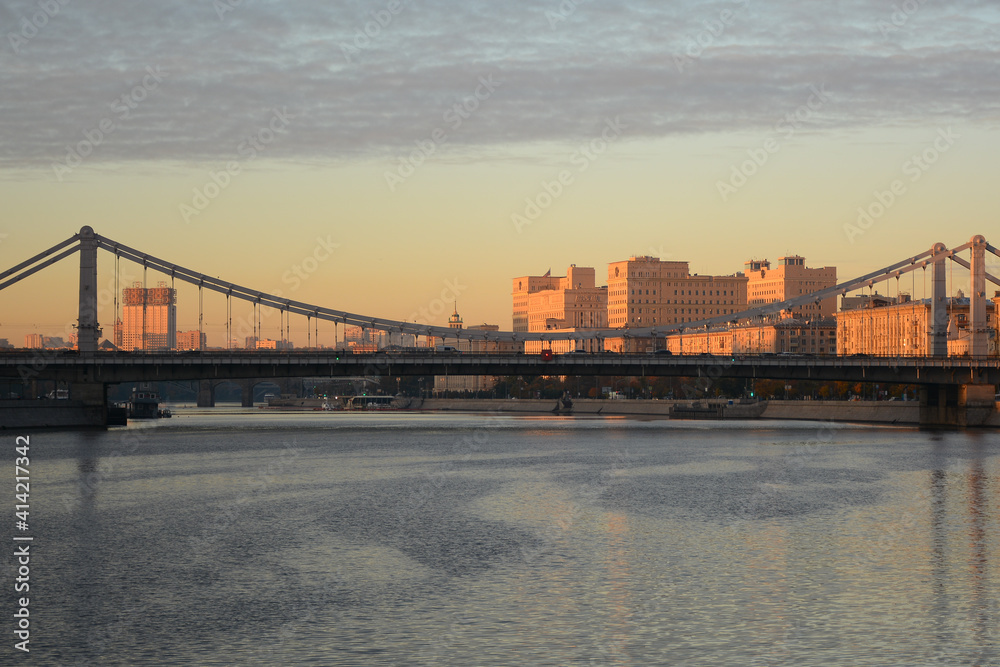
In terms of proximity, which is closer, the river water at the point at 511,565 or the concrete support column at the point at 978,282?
the river water at the point at 511,565

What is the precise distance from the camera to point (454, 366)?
311ft

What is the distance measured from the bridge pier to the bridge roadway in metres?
3.07

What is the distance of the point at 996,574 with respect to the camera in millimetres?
28531

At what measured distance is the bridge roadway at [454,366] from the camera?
92.1 metres

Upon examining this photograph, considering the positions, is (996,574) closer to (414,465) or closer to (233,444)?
(414,465)

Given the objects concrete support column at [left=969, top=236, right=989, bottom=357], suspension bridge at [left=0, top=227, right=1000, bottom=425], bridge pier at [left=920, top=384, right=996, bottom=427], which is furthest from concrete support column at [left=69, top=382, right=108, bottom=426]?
concrete support column at [left=969, top=236, right=989, bottom=357]

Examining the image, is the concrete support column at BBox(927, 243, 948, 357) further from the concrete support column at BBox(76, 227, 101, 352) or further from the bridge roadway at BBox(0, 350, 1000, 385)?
the concrete support column at BBox(76, 227, 101, 352)

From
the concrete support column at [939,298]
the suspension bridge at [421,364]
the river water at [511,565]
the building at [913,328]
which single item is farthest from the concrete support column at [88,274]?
the building at [913,328]

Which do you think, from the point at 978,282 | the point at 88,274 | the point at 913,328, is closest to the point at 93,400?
the point at 88,274

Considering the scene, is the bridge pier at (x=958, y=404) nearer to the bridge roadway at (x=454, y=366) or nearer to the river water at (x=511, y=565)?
the bridge roadway at (x=454, y=366)

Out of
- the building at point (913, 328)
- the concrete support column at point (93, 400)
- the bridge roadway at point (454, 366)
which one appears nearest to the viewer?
the bridge roadway at point (454, 366)

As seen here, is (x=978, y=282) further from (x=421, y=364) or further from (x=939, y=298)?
(x=421, y=364)

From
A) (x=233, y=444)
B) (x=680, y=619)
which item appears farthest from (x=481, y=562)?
(x=233, y=444)

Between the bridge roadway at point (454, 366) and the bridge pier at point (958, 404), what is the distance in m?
3.07
